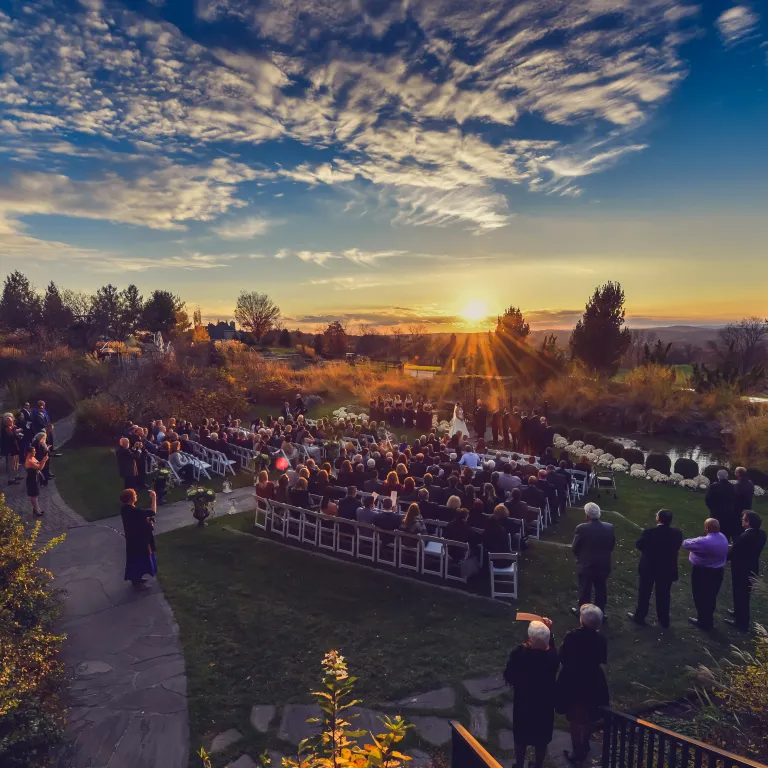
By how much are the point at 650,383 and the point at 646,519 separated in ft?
51.2

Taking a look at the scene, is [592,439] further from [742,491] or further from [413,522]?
[413,522]

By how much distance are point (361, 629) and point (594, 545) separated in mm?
3452

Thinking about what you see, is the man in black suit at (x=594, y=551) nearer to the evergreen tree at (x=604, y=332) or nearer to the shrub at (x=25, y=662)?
the shrub at (x=25, y=662)

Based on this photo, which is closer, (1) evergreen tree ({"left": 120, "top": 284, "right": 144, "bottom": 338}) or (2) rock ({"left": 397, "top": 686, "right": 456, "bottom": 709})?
(2) rock ({"left": 397, "top": 686, "right": 456, "bottom": 709})

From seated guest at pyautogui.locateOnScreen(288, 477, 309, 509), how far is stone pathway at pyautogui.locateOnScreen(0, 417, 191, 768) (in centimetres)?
301

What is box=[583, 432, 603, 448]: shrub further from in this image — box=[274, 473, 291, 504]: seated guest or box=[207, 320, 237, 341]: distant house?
box=[207, 320, 237, 341]: distant house

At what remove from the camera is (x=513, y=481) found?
36.3ft

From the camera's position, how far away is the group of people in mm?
11492

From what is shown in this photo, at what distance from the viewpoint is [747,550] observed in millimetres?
7258

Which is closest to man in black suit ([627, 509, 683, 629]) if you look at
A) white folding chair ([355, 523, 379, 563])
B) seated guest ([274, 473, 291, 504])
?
white folding chair ([355, 523, 379, 563])

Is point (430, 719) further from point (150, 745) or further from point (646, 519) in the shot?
point (646, 519)

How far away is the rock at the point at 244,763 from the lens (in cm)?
479

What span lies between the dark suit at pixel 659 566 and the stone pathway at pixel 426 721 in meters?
2.76

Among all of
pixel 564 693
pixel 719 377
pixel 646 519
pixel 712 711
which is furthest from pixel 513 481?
pixel 719 377
